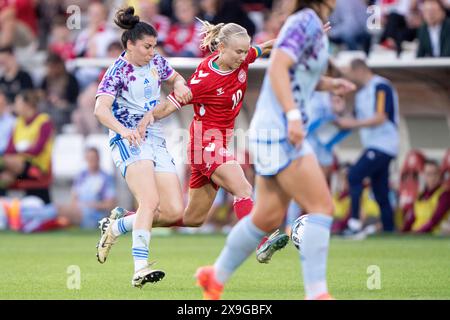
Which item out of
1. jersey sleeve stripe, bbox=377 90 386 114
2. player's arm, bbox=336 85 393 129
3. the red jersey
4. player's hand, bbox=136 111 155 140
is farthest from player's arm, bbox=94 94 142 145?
jersey sleeve stripe, bbox=377 90 386 114

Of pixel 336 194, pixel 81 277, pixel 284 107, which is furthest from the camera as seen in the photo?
pixel 336 194

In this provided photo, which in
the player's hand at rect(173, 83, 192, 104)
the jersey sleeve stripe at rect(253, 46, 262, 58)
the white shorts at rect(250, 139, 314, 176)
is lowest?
the white shorts at rect(250, 139, 314, 176)

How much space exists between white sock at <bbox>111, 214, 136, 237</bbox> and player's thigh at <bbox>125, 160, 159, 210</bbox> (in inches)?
22.6

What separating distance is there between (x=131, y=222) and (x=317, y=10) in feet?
10.6

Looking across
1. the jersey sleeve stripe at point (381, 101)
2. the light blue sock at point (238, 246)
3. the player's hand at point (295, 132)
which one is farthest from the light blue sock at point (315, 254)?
the jersey sleeve stripe at point (381, 101)

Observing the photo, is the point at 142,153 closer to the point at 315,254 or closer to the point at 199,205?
the point at 199,205

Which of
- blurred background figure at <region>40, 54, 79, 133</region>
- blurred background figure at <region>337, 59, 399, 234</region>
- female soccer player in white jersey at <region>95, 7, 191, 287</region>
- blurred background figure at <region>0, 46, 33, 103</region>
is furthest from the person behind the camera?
blurred background figure at <region>0, 46, 33, 103</region>

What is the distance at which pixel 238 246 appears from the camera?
23.2 feet

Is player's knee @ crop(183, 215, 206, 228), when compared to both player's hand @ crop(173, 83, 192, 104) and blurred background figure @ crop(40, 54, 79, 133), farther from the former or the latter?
blurred background figure @ crop(40, 54, 79, 133)

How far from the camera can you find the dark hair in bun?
9.04 metres

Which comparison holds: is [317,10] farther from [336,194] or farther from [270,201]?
[336,194]

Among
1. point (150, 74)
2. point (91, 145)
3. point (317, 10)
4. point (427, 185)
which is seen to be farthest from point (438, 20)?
point (317, 10)

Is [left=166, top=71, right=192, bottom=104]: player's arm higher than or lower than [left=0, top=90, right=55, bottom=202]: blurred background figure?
higher

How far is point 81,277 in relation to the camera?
9.82 metres
